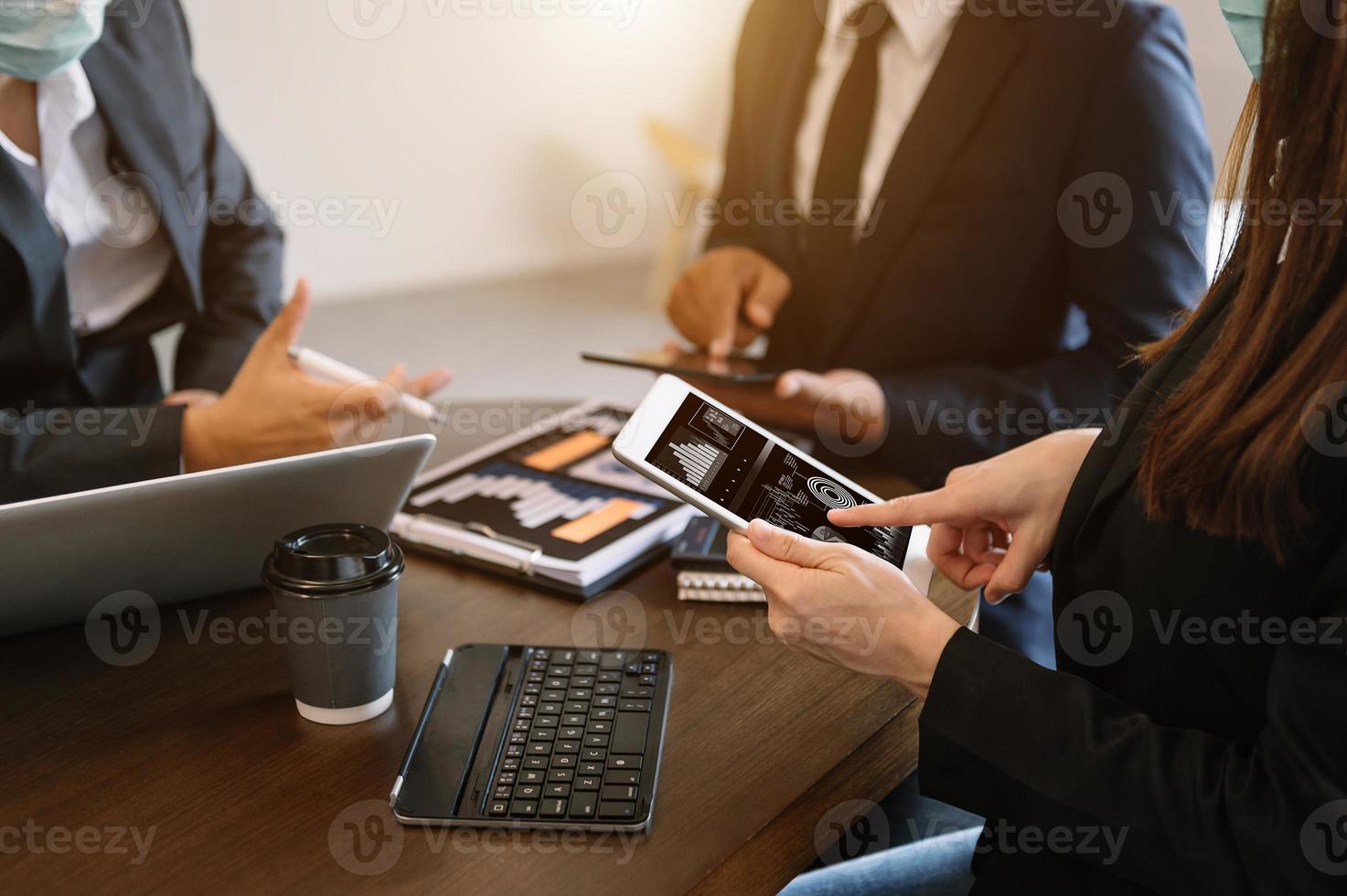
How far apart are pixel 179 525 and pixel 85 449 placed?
1.03ft

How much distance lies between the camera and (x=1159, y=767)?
790 mm

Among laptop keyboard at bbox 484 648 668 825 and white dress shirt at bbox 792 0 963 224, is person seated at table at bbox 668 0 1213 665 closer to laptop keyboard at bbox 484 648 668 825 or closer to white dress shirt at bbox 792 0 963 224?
white dress shirt at bbox 792 0 963 224

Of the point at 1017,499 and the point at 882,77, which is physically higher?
the point at 882,77

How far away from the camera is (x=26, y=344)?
5.04ft

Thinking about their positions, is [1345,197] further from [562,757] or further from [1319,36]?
[562,757]

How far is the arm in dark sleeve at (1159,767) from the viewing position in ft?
2.36

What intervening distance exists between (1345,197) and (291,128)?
363 centimetres
